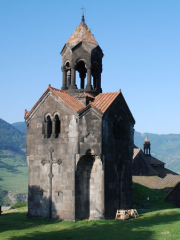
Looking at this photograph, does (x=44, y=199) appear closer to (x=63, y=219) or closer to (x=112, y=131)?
(x=63, y=219)

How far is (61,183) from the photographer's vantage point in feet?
76.9

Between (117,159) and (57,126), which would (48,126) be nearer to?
(57,126)

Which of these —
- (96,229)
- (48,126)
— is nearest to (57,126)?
(48,126)

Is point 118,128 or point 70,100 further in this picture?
point 118,128

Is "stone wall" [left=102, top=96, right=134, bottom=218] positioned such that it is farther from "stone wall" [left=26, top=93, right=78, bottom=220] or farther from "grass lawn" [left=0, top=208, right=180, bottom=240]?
"stone wall" [left=26, top=93, right=78, bottom=220]

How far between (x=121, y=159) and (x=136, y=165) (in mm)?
29779

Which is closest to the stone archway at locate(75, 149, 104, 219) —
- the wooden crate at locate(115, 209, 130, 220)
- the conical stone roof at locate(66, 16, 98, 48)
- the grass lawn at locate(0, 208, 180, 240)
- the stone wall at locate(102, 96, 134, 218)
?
the stone wall at locate(102, 96, 134, 218)

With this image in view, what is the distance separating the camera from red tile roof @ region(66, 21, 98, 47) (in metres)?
26.9

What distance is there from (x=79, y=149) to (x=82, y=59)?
23.9 ft

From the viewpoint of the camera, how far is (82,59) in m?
26.5

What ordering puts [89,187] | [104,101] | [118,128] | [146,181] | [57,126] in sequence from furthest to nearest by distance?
[146,181], [118,128], [104,101], [57,126], [89,187]

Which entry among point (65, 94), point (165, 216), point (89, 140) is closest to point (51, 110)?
point (65, 94)

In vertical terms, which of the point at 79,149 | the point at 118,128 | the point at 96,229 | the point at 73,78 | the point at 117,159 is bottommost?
the point at 96,229

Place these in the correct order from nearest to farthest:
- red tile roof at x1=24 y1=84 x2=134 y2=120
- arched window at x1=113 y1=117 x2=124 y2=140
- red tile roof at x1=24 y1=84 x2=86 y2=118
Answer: red tile roof at x1=24 y1=84 x2=134 y2=120
red tile roof at x1=24 y1=84 x2=86 y2=118
arched window at x1=113 y1=117 x2=124 y2=140
